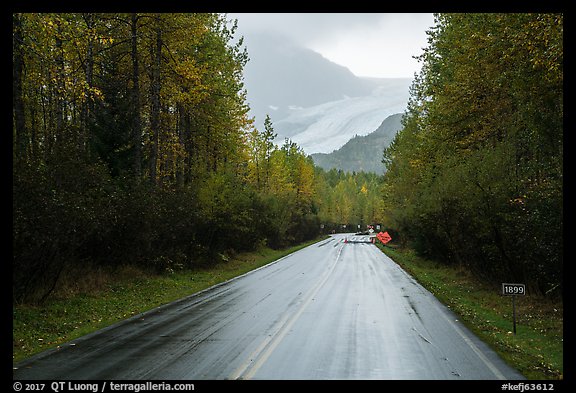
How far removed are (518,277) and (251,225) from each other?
823 inches

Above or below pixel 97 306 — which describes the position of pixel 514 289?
above

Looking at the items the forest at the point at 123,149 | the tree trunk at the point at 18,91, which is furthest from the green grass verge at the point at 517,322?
the tree trunk at the point at 18,91

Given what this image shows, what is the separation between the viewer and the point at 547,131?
13.3 metres

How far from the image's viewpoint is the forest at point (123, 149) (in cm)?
1282

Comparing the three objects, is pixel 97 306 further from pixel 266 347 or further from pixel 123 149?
pixel 123 149

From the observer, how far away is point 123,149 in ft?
78.1

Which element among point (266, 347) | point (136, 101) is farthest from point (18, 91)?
point (266, 347)

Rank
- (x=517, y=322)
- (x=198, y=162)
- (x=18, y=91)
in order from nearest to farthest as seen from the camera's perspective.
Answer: (x=517, y=322) → (x=18, y=91) → (x=198, y=162)

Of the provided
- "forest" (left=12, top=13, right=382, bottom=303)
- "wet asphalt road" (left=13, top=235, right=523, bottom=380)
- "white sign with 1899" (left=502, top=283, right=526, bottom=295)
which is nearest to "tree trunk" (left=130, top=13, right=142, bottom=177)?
"forest" (left=12, top=13, right=382, bottom=303)

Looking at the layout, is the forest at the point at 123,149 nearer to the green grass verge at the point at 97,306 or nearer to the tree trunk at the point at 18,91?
the tree trunk at the point at 18,91

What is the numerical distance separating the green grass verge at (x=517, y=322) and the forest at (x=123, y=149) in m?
10.7

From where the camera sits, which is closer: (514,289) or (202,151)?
(514,289)

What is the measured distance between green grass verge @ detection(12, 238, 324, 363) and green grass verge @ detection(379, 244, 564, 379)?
8660mm

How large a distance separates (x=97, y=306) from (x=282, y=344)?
23.1 ft
